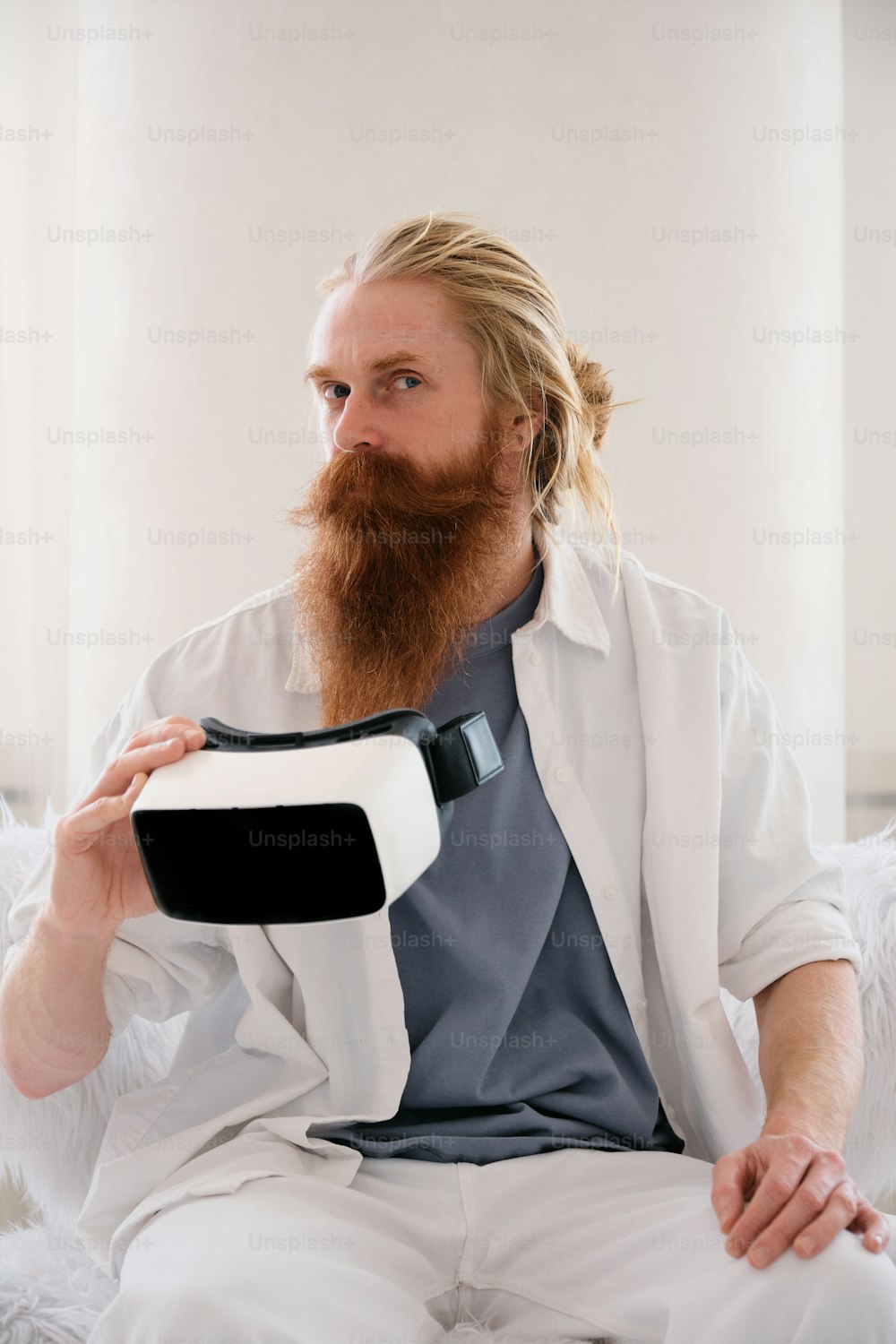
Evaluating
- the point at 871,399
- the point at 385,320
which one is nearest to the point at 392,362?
the point at 385,320

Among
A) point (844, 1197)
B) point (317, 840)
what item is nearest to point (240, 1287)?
point (317, 840)

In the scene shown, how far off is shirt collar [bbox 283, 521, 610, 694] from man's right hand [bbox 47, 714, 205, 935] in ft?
0.81

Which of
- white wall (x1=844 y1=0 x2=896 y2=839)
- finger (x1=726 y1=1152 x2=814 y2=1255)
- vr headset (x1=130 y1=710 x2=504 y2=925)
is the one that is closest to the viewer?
vr headset (x1=130 y1=710 x2=504 y2=925)

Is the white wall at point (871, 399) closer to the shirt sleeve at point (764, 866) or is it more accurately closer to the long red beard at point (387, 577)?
the shirt sleeve at point (764, 866)

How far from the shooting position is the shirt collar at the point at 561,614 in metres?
1.31

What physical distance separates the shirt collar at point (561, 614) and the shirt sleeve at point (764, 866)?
154 mm

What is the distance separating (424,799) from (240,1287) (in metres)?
0.39

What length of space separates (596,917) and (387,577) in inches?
17.0

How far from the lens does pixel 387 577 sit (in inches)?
52.0

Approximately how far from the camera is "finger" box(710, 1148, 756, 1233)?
37.9 inches

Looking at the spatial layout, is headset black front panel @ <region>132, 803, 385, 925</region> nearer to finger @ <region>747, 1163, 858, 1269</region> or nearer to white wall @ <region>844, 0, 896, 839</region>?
finger @ <region>747, 1163, 858, 1269</region>

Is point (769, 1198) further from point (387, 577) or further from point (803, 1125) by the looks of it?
point (387, 577)

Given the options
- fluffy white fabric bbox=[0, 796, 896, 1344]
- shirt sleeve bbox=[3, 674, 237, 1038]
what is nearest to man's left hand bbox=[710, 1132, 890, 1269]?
fluffy white fabric bbox=[0, 796, 896, 1344]

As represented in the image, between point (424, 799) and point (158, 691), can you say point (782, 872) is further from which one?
point (158, 691)
